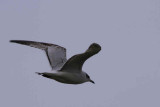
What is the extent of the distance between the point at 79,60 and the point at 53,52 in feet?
8.90

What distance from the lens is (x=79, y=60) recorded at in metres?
16.9

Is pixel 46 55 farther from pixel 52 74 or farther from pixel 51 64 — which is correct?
pixel 52 74

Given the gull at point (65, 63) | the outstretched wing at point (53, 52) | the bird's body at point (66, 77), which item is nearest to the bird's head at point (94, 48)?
the gull at point (65, 63)

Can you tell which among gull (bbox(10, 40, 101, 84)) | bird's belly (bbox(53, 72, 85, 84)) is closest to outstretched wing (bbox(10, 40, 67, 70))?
gull (bbox(10, 40, 101, 84))

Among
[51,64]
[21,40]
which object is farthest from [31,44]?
[51,64]

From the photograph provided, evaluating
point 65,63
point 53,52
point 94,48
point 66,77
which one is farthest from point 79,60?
point 53,52

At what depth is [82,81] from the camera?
59.0 feet

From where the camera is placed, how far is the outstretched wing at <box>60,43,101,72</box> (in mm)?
15750

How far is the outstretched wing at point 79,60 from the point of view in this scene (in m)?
15.8

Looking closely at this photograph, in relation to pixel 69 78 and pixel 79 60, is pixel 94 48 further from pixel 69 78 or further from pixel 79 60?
pixel 69 78

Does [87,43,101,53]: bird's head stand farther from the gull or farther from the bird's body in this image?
the bird's body

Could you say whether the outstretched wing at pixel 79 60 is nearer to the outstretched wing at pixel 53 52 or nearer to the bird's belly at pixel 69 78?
the bird's belly at pixel 69 78

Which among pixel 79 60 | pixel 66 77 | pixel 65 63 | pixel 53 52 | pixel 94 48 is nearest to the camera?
pixel 94 48

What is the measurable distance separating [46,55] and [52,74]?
2.36 meters
